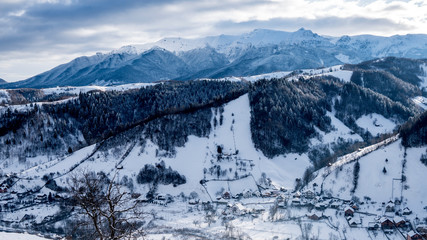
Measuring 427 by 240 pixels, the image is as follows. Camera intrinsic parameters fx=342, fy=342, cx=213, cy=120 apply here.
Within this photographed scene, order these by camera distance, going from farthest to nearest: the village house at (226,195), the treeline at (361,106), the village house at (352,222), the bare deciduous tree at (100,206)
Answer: the treeline at (361,106)
the village house at (226,195)
the village house at (352,222)
the bare deciduous tree at (100,206)

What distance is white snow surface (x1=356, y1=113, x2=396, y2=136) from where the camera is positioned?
150 m

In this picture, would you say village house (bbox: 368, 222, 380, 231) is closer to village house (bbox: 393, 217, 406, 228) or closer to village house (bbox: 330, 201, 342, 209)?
village house (bbox: 393, 217, 406, 228)

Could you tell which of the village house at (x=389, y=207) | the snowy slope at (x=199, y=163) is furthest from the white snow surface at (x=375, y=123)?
the village house at (x=389, y=207)

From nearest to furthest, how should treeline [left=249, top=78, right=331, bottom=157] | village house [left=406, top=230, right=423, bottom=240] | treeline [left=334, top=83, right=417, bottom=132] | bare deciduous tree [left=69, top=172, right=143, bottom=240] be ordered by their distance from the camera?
bare deciduous tree [left=69, top=172, right=143, bottom=240] → village house [left=406, top=230, right=423, bottom=240] → treeline [left=249, top=78, right=331, bottom=157] → treeline [left=334, top=83, right=417, bottom=132]

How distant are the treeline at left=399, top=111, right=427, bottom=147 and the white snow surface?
43340 millimetres

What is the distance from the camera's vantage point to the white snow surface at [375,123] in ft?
492

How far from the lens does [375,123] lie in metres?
155

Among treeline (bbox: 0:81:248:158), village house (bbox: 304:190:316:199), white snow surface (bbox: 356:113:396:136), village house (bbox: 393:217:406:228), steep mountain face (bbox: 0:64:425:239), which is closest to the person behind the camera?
village house (bbox: 393:217:406:228)

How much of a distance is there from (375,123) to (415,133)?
58.8 m

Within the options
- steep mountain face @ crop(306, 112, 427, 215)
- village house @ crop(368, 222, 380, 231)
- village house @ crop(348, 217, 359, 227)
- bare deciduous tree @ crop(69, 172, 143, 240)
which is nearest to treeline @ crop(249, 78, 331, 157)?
steep mountain face @ crop(306, 112, 427, 215)

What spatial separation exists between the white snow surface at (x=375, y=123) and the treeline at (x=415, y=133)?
43.3m

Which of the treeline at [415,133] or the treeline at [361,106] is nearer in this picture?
the treeline at [415,133]

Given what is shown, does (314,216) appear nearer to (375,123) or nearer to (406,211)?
(406,211)

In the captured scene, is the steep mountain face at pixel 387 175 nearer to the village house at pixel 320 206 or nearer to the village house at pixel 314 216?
the village house at pixel 320 206
